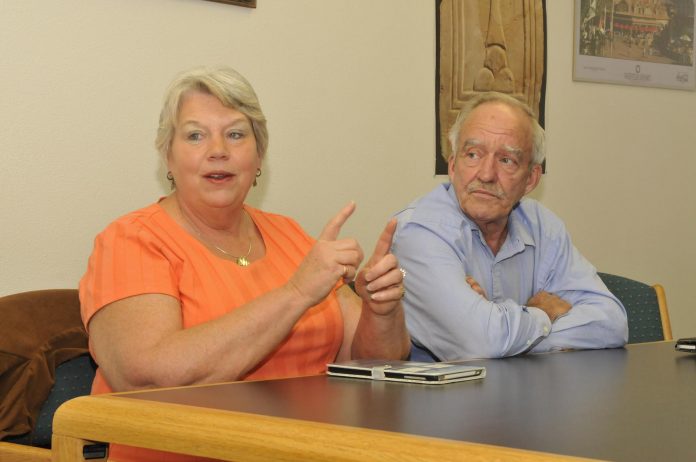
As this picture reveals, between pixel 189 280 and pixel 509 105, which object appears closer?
pixel 189 280

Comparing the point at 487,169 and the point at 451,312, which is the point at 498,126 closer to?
the point at 487,169

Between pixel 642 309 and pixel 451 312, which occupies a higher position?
pixel 451 312

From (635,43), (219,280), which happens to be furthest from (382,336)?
(635,43)

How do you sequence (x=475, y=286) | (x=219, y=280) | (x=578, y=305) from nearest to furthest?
(x=219, y=280)
(x=475, y=286)
(x=578, y=305)

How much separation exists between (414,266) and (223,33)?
905 mm

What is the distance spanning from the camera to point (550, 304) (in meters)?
2.81

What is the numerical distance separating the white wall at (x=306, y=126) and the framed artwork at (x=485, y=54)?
2.1 inches

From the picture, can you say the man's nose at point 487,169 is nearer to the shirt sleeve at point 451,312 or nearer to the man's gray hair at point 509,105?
the man's gray hair at point 509,105

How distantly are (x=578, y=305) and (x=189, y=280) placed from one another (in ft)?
3.95

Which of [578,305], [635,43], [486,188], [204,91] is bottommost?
[578,305]

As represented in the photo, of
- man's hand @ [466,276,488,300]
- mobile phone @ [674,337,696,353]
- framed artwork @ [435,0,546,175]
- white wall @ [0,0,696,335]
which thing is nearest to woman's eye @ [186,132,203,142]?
white wall @ [0,0,696,335]

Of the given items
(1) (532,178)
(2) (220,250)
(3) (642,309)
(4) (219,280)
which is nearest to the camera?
(4) (219,280)

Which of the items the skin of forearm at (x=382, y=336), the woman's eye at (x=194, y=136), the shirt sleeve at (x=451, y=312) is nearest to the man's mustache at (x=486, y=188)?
the shirt sleeve at (x=451, y=312)

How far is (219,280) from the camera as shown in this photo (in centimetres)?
220
